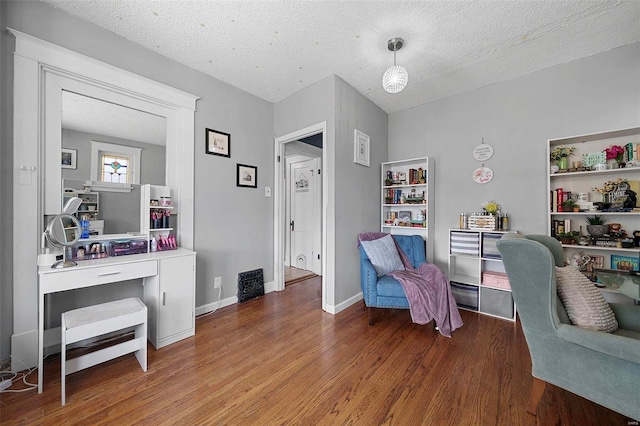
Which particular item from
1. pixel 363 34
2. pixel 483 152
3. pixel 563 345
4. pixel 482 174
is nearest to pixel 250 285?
pixel 563 345

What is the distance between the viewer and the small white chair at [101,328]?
142cm

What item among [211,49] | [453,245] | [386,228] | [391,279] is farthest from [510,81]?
[211,49]

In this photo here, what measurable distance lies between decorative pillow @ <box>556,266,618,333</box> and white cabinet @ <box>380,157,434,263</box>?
1805 mm

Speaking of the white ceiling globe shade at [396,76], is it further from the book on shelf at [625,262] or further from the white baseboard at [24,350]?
the white baseboard at [24,350]

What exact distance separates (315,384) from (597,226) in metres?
2.70

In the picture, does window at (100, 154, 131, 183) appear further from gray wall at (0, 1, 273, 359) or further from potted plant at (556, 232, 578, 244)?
potted plant at (556, 232, 578, 244)

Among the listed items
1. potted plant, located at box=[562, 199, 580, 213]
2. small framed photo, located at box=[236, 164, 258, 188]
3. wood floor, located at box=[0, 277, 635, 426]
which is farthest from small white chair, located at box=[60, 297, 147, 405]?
potted plant, located at box=[562, 199, 580, 213]

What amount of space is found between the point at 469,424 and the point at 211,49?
326 centimetres

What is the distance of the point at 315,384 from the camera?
155cm

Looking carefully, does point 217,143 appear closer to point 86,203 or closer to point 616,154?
point 86,203

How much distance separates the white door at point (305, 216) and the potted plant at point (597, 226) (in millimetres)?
3083

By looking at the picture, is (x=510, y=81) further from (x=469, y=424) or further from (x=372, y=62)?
(x=469, y=424)

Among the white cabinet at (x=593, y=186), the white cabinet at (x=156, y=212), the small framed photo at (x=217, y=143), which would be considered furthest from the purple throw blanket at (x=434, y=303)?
the small framed photo at (x=217, y=143)

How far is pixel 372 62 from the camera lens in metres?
2.42
